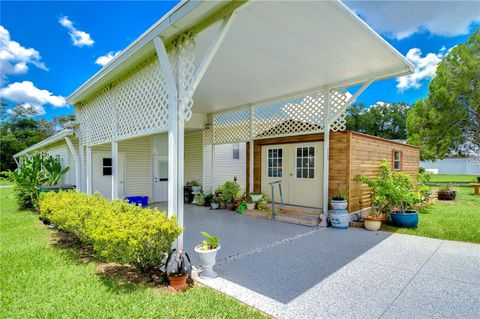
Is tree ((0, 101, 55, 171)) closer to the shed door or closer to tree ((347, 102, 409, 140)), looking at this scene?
the shed door

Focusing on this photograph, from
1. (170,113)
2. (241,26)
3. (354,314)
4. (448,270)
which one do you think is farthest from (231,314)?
(241,26)

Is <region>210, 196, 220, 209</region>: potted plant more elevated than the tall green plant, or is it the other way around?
the tall green plant

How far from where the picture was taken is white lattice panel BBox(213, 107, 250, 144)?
8875mm

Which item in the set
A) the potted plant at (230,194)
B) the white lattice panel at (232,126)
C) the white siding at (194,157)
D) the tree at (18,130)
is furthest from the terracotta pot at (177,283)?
the tree at (18,130)

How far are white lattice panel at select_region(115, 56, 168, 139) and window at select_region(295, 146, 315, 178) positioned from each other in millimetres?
4619

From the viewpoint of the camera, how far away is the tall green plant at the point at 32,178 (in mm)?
8117

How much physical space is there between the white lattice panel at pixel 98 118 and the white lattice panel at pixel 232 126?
13.8 ft

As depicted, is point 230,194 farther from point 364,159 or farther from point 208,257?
point 208,257

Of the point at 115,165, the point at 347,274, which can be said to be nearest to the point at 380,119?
the point at 347,274

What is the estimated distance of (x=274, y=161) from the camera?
324 inches

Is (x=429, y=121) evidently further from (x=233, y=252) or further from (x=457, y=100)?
(x=233, y=252)

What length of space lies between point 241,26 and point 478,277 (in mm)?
4537

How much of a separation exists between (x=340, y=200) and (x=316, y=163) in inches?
53.3

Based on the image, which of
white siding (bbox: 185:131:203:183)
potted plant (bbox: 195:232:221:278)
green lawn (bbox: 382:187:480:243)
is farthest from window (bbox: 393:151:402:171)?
potted plant (bbox: 195:232:221:278)
